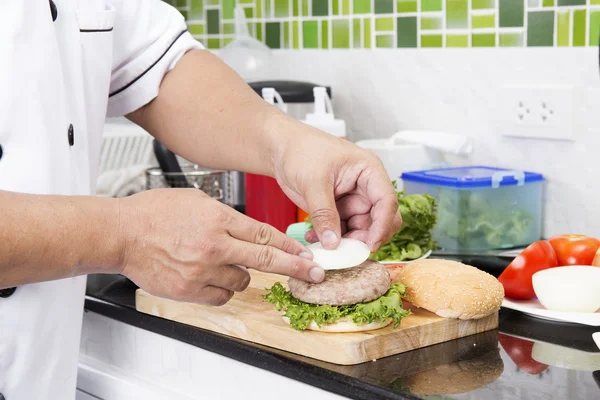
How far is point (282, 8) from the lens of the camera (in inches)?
82.7

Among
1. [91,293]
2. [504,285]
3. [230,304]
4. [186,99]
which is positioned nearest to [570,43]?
[504,285]

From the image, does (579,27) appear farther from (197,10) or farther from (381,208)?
(197,10)

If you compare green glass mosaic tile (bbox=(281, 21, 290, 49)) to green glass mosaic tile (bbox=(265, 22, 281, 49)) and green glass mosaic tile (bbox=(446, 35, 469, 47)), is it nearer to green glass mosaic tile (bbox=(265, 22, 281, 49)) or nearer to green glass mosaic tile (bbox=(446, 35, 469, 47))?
green glass mosaic tile (bbox=(265, 22, 281, 49))

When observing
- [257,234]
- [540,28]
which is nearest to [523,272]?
[257,234]

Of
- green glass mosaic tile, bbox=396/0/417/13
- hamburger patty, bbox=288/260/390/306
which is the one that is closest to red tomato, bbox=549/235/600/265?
hamburger patty, bbox=288/260/390/306

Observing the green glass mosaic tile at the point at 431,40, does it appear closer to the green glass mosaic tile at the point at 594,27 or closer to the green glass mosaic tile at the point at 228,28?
the green glass mosaic tile at the point at 594,27

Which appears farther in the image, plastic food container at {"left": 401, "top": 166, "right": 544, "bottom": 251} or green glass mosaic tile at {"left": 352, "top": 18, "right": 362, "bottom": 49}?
green glass mosaic tile at {"left": 352, "top": 18, "right": 362, "bottom": 49}

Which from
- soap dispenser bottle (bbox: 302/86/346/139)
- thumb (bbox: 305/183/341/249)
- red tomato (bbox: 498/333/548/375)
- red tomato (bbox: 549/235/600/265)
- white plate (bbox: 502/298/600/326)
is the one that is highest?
soap dispenser bottle (bbox: 302/86/346/139)

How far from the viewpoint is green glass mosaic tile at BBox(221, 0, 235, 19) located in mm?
2271

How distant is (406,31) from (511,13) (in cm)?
27

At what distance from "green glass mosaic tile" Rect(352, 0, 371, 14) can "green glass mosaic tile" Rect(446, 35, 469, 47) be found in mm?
237

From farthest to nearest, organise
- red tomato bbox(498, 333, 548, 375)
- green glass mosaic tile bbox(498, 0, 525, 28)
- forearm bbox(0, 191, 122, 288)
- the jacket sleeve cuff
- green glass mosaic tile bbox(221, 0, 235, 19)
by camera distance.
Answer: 1. green glass mosaic tile bbox(221, 0, 235, 19)
2. green glass mosaic tile bbox(498, 0, 525, 28)
3. the jacket sleeve cuff
4. red tomato bbox(498, 333, 548, 375)
5. forearm bbox(0, 191, 122, 288)

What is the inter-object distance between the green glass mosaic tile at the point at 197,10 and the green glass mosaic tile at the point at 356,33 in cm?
58

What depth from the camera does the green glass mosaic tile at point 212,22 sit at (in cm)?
232
